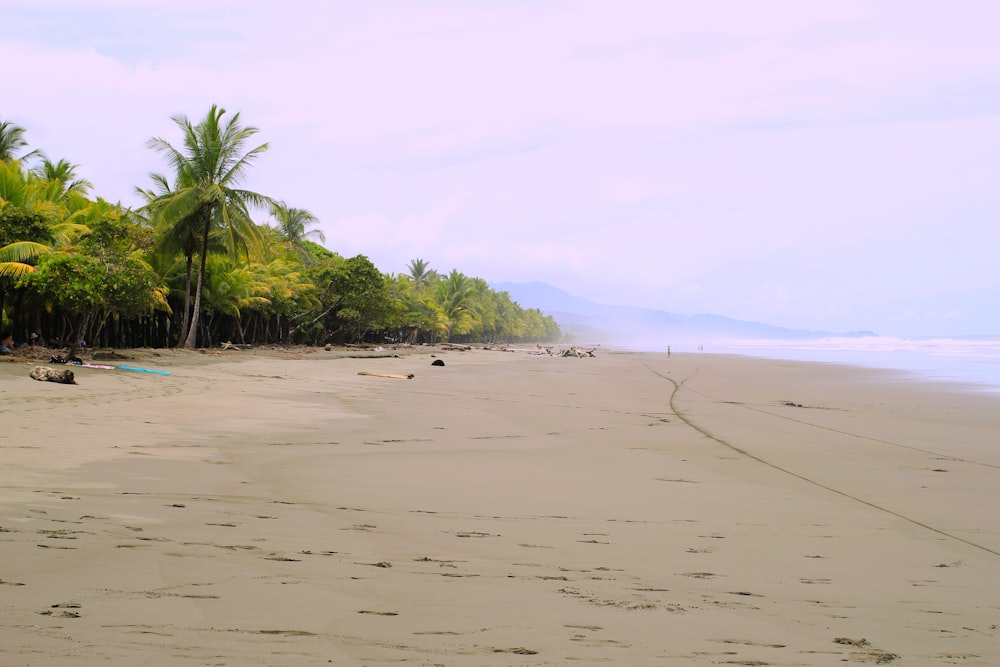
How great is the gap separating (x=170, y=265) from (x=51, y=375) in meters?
20.3

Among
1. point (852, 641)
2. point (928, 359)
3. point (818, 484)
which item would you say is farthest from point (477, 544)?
point (928, 359)

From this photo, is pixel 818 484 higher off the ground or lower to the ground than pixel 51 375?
lower

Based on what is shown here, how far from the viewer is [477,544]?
14.1 feet

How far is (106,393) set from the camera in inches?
476

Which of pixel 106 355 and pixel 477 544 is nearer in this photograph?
pixel 477 544

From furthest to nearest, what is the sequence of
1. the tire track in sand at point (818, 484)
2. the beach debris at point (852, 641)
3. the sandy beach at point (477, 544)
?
the tire track in sand at point (818, 484) → the beach debris at point (852, 641) → the sandy beach at point (477, 544)

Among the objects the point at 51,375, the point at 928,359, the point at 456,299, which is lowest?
the point at 51,375

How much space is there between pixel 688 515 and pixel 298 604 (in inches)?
124

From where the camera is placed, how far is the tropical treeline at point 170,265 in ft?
63.4

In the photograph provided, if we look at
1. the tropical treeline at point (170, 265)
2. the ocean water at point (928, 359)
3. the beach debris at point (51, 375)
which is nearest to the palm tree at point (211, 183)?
the tropical treeline at point (170, 265)

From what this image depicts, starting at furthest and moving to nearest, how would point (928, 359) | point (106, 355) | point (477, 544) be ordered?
point (928, 359) < point (106, 355) < point (477, 544)

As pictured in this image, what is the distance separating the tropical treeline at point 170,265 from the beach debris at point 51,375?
510 cm

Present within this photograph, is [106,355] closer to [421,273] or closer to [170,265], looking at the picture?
[170,265]

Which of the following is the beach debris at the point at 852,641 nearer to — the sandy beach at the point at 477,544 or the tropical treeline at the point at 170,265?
the sandy beach at the point at 477,544
